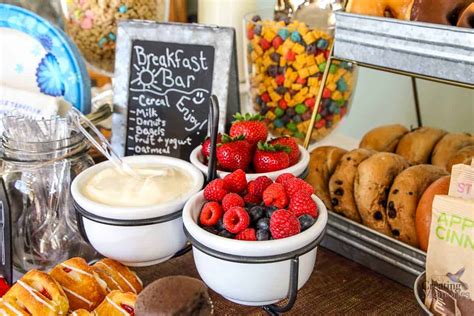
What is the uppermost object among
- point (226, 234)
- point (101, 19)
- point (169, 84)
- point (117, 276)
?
point (101, 19)

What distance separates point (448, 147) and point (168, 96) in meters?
0.51

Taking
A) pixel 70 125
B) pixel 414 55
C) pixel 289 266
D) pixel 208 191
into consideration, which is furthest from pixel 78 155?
pixel 414 55

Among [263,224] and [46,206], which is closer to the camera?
[263,224]

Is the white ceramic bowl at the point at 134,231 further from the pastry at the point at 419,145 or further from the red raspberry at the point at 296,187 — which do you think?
the pastry at the point at 419,145

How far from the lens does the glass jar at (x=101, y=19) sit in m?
1.11

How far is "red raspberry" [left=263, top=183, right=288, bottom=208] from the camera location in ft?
2.14

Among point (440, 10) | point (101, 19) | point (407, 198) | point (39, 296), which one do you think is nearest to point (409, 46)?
point (440, 10)

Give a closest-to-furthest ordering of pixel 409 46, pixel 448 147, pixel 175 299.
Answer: pixel 175 299 < pixel 409 46 < pixel 448 147

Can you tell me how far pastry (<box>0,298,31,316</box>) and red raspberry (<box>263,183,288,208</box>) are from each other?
0.31m

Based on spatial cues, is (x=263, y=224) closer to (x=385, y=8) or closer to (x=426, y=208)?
(x=426, y=208)

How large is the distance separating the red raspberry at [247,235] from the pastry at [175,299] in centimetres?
12

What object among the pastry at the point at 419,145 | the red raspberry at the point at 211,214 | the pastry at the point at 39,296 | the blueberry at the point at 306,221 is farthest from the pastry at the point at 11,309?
the pastry at the point at 419,145

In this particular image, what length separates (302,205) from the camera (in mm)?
639

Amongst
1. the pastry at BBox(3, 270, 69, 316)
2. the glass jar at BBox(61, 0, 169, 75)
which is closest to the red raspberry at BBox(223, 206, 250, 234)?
the pastry at BBox(3, 270, 69, 316)
